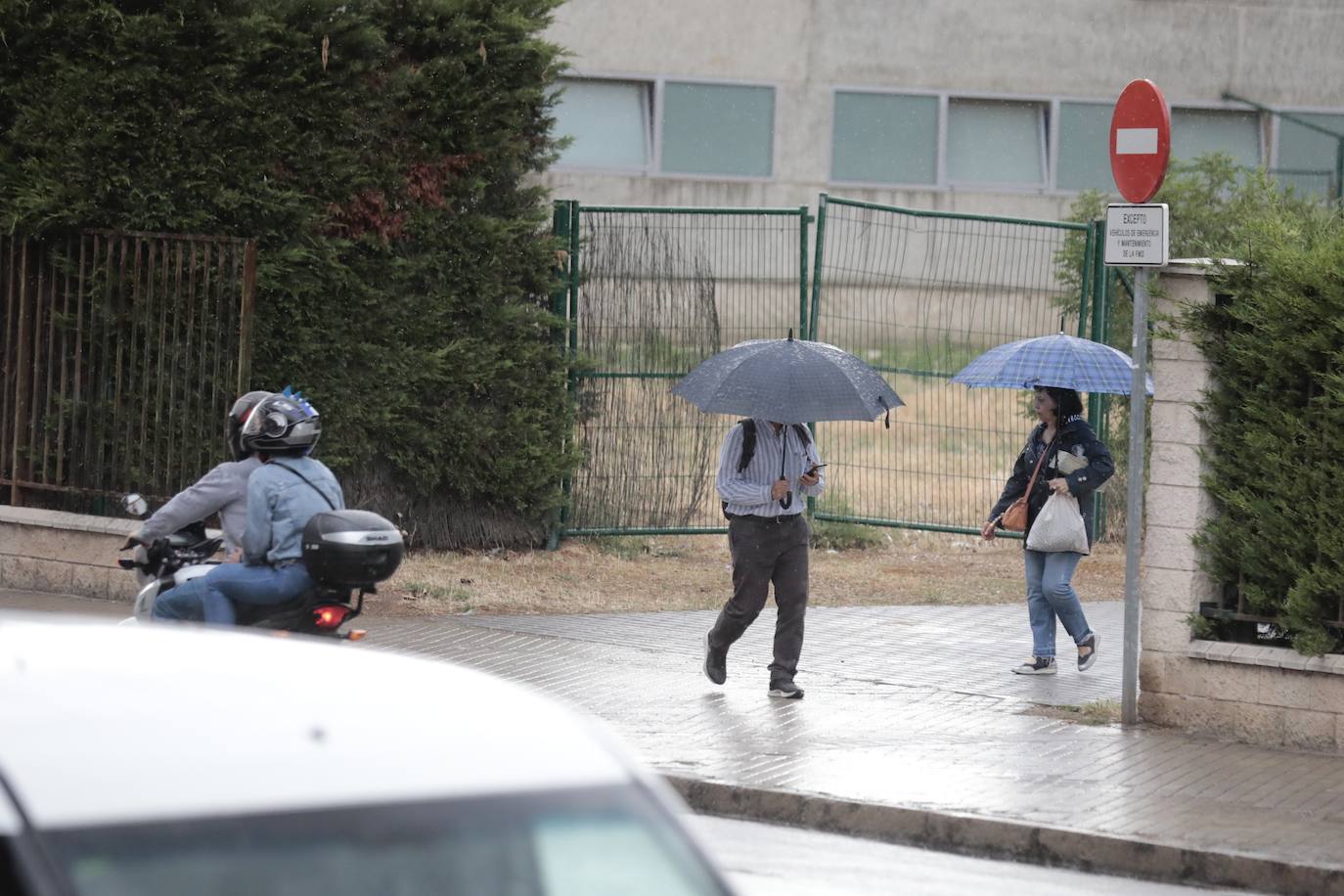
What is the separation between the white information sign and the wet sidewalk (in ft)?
7.21

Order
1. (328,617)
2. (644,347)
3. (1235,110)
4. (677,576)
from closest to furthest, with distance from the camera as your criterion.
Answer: (328,617), (677,576), (644,347), (1235,110)

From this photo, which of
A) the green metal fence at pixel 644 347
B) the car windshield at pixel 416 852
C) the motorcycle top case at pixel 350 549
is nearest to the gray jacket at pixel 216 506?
the motorcycle top case at pixel 350 549

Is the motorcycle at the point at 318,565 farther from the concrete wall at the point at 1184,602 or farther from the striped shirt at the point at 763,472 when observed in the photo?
the concrete wall at the point at 1184,602

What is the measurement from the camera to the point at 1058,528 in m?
10.6

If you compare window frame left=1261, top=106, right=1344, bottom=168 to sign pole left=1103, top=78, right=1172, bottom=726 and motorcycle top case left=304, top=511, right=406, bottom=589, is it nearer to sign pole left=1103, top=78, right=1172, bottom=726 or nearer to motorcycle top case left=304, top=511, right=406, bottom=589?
sign pole left=1103, top=78, right=1172, bottom=726

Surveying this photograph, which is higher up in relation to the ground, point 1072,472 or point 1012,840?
point 1072,472

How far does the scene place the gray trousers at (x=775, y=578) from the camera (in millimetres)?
9797

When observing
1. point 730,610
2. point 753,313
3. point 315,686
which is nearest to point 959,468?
point 753,313

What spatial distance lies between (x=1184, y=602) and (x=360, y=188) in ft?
21.6

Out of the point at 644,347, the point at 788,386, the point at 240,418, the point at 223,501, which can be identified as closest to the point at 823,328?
the point at 644,347

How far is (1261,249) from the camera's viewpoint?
886cm

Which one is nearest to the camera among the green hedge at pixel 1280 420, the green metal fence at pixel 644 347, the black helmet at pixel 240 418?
the black helmet at pixel 240 418

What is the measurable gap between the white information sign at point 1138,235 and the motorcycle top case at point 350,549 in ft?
12.5

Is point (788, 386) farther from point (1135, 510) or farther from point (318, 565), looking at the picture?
point (318, 565)
